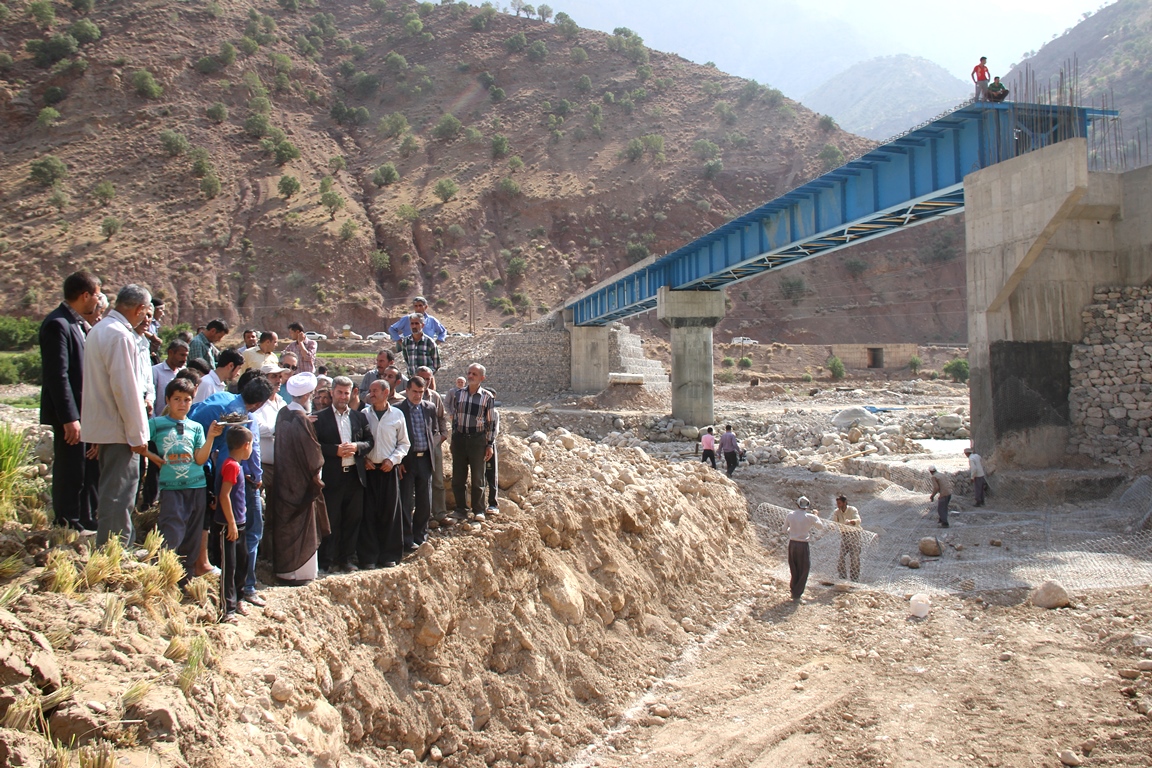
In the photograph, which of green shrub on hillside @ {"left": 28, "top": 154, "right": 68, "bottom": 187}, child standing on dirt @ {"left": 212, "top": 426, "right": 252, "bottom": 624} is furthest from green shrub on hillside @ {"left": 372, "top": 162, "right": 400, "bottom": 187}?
child standing on dirt @ {"left": 212, "top": 426, "right": 252, "bottom": 624}

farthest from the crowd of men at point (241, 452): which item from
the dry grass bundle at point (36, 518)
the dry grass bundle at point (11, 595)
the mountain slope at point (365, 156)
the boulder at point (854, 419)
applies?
the mountain slope at point (365, 156)

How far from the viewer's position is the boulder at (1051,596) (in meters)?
7.90

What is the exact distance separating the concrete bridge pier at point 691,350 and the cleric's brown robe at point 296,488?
19898 mm

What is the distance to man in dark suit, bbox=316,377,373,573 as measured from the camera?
19.4 feet

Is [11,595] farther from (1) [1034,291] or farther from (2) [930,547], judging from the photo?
(1) [1034,291]

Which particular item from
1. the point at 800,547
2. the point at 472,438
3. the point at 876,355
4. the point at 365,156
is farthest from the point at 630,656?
the point at 365,156

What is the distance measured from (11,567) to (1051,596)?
9347mm

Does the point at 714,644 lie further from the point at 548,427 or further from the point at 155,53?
the point at 155,53

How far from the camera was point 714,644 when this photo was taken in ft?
25.2

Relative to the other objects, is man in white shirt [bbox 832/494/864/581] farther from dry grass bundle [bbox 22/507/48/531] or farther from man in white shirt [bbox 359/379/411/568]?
dry grass bundle [bbox 22/507/48/531]

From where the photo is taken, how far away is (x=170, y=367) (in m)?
6.27

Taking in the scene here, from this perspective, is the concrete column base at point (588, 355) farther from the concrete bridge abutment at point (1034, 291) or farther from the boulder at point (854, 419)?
the concrete bridge abutment at point (1034, 291)

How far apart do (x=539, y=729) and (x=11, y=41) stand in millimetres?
70942

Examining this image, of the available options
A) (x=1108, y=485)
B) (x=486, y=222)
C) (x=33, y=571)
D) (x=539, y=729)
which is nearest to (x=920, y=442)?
(x=1108, y=485)
